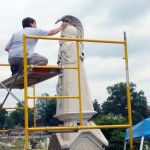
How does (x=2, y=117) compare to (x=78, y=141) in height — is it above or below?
above

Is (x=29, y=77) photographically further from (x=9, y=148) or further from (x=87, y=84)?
(x=87, y=84)

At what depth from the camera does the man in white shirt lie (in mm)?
8641

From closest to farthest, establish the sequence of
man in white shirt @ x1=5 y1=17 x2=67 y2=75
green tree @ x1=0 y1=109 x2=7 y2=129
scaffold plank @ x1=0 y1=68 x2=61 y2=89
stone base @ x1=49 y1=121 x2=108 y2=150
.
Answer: scaffold plank @ x1=0 y1=68 x2=61 y2=89
man in white shirt @ x1=5 y1=17 x2=67 y2=75
green tree @ x1=0 y1=109 x2=7 y2=129
stone base @ x1=49 y1=121 x2=108 y2=150

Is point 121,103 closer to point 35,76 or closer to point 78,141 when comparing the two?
point 78,141

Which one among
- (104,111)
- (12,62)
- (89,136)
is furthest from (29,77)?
(104,111)

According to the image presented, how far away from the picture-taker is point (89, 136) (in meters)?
13.1

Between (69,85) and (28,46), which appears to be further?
(69,85)

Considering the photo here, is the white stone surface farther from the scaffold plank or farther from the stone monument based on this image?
the scaffold plank

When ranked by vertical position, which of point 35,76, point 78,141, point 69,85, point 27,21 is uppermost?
point 27,21

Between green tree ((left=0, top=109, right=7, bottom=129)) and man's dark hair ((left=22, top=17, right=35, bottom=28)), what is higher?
man's dark hair ((left=22, top=17, right=35, bottom=28))

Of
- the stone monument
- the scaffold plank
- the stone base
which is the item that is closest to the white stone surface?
the stone monument

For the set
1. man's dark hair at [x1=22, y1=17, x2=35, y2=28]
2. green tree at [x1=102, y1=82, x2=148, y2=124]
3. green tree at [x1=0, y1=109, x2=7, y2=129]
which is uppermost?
green tree at [x1=102, y1=82, x2=148, y2=124]

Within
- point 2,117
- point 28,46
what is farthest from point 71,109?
point 28,46

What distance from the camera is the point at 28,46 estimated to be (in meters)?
8.62
